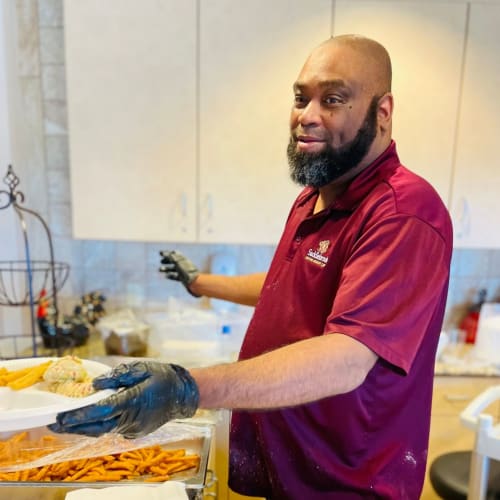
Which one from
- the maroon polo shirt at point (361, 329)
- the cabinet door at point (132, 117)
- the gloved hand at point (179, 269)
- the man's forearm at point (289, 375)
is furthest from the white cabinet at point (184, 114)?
the man's forearm at point (289, 375)

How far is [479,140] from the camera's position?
1686mm

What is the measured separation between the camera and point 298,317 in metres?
0.91

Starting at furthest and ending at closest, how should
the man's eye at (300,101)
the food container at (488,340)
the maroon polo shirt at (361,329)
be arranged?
1. the food container at (488,340)
2. the man's eye at (300,101)
3. the maroon polo shirt at (361,329)

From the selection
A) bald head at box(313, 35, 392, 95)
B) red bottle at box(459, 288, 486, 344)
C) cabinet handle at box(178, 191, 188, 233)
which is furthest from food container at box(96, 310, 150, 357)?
red bottle at box(459, 288, 486, 344)

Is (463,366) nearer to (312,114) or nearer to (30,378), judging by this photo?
(312,114)

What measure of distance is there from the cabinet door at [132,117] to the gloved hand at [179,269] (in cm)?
29

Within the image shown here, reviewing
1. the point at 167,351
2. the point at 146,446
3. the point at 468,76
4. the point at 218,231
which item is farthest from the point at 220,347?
the point at 468,76

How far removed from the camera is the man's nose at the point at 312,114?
0.88 metres

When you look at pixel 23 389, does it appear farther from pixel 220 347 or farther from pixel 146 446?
pixel 220 347

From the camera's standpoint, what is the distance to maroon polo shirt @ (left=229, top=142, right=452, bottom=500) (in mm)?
705

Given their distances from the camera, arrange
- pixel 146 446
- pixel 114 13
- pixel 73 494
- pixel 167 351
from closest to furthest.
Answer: pixel 73 494 → pixel 146 446 → pixel 114 13 → pixel 167 351

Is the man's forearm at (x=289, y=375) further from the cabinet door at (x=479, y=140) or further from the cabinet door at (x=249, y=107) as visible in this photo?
the cabinet door at (x=479, y=140)

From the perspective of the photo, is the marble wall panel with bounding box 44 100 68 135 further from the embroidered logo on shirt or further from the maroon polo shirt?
the embroidered logo on shirt

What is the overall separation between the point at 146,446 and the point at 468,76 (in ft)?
5.14
